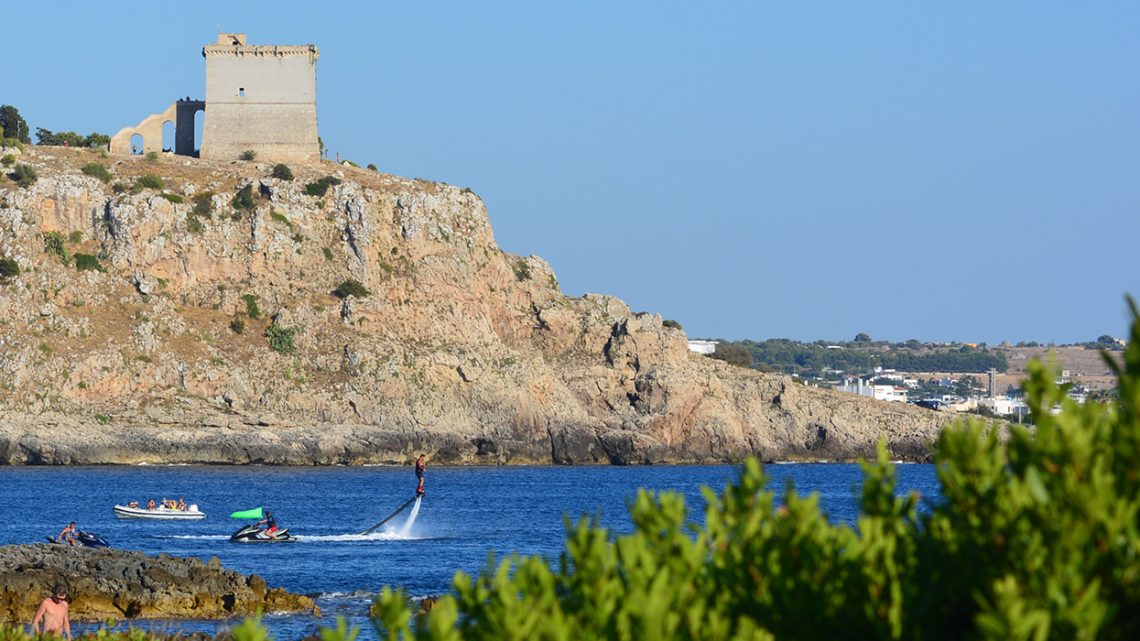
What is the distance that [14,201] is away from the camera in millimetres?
90812

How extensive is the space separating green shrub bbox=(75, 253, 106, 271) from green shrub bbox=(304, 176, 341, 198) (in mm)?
12035

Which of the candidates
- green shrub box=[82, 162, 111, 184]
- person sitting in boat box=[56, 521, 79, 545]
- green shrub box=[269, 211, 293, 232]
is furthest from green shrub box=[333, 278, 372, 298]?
person sitting in boat box=[56, 521, 79, 545]

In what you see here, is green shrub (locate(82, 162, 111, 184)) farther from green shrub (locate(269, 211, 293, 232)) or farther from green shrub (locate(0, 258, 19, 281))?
green shrub (locate(269, 211, 293, 232))

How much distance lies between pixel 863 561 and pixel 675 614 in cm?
75

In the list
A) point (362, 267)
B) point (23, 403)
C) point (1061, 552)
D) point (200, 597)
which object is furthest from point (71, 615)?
point (362, 267)

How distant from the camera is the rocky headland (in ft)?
93.3

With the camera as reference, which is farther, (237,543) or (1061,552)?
(237,543)

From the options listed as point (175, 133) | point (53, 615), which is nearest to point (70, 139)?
point (175, 133)

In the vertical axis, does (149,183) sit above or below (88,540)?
above

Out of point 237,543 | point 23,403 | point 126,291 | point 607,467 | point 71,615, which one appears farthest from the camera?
point 607,467

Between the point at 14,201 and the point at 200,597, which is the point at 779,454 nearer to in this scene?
the point at 14,201

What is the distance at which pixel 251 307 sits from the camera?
9181 centimetres

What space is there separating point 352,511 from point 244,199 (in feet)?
110

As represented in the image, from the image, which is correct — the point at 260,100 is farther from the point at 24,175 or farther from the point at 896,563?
the point at 896,563
